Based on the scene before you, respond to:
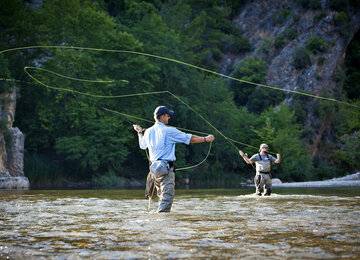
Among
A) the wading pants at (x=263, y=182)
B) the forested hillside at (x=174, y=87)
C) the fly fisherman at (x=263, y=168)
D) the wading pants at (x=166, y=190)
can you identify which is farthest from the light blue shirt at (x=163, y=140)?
the forested hillside at (x=174, y=87)

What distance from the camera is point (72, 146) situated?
127 ft

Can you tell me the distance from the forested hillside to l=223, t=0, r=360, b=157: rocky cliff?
5.7 inches

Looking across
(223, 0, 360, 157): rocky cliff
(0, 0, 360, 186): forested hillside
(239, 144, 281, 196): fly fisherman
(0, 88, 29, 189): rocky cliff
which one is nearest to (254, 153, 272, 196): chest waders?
(239, 144, 281, 196): fly fisherman

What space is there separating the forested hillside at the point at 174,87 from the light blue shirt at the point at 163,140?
20149mm

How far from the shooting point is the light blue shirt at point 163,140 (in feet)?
30.9

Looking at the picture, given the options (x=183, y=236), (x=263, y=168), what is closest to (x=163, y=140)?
(x=183, y=236)

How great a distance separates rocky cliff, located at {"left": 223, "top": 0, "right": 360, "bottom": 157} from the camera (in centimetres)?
5809

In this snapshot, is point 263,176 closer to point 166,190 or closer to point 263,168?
point 263,168

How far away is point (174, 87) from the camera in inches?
1834

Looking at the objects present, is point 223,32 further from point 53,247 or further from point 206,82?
point 53,247

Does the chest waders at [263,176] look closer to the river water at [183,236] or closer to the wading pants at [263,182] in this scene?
the wading pants at [263,182]

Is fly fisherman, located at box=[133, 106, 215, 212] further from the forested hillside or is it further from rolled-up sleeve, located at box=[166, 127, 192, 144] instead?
the forested hillside

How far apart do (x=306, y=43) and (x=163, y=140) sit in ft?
181

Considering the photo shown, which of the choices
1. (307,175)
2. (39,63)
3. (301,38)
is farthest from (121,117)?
(301,38)
